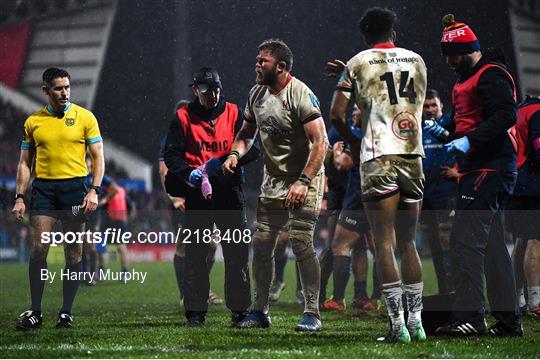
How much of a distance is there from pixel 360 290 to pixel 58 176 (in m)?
3.13

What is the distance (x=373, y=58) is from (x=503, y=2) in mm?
7048

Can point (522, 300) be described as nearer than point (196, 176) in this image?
No

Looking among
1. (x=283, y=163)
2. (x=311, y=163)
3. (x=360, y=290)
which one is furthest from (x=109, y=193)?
(x=311, y=163)

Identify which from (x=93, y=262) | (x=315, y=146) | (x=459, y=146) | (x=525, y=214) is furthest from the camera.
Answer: (x=93, y=262)

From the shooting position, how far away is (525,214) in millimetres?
7516

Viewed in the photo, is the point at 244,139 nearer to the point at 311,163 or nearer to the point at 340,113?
the point at 311,163

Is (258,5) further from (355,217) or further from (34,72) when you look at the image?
(34,72)

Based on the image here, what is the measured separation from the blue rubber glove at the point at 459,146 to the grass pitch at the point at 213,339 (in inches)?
46.0

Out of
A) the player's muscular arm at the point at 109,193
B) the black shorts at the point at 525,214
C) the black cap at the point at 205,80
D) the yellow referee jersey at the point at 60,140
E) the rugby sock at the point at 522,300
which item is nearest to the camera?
the black cap at the point at 205,80

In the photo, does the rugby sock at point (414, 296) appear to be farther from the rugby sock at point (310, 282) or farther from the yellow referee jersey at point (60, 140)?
the yellow referee jersey at point (60, 140)

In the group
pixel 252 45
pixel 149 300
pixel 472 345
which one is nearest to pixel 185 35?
pixel 252 45

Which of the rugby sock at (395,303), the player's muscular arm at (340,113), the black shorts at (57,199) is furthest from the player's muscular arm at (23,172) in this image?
the rugby sock at (395,303)

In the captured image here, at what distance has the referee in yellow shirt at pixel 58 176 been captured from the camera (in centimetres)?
682

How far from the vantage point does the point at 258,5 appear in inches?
519
